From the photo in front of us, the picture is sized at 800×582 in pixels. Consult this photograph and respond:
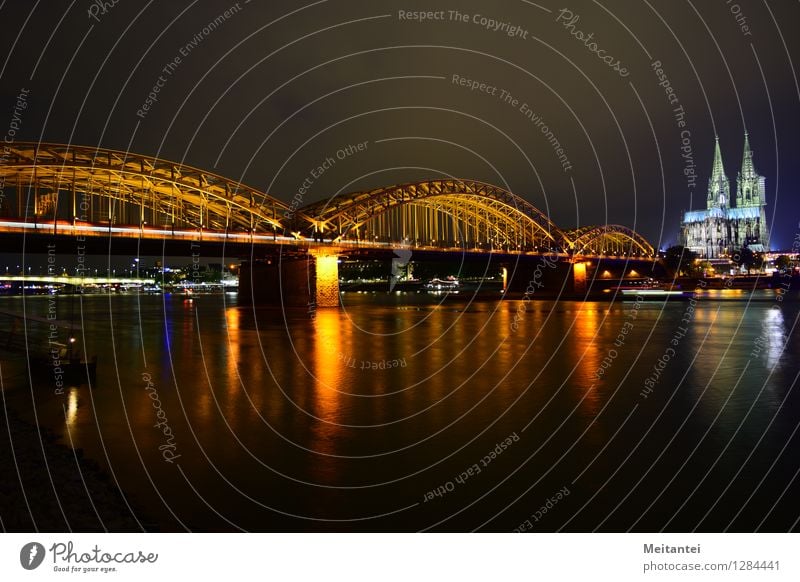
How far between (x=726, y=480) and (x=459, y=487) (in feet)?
13.5

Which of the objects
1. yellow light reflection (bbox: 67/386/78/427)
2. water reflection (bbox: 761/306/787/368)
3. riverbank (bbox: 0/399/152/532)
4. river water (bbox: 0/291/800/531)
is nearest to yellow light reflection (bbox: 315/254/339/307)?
river water (bbox: 0/291/800/531)

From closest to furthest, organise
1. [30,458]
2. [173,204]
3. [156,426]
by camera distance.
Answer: [30,458], [156,426], [173,204]

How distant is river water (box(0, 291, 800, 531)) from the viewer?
8336 mm

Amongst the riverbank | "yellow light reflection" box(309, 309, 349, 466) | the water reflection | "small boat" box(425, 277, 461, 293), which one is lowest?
"small boat" box(425, 277, 461, 293)

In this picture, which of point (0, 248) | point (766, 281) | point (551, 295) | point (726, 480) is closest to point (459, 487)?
point (726, 480)

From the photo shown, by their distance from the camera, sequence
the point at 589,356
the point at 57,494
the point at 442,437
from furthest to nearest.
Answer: the point at 589,356 → the point at 442,437 → the point at 57,494

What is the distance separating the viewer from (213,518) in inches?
318

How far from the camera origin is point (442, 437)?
12.2 m

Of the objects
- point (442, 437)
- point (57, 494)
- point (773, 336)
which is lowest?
point (773, 336)

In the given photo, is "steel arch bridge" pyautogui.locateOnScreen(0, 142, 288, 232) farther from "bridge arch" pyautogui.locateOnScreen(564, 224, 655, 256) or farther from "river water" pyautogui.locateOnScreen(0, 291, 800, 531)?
"bridge arch" pyautogui.locateOnScreen(564, 224, 655, 256)

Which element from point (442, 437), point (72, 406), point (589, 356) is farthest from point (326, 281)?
point (442, 437)

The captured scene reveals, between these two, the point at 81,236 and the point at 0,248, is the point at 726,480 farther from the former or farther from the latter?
the point at 0,248

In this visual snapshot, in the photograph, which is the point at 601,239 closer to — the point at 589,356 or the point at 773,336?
the point at 773,336

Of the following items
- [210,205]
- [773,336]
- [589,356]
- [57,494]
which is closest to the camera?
[57,494]
